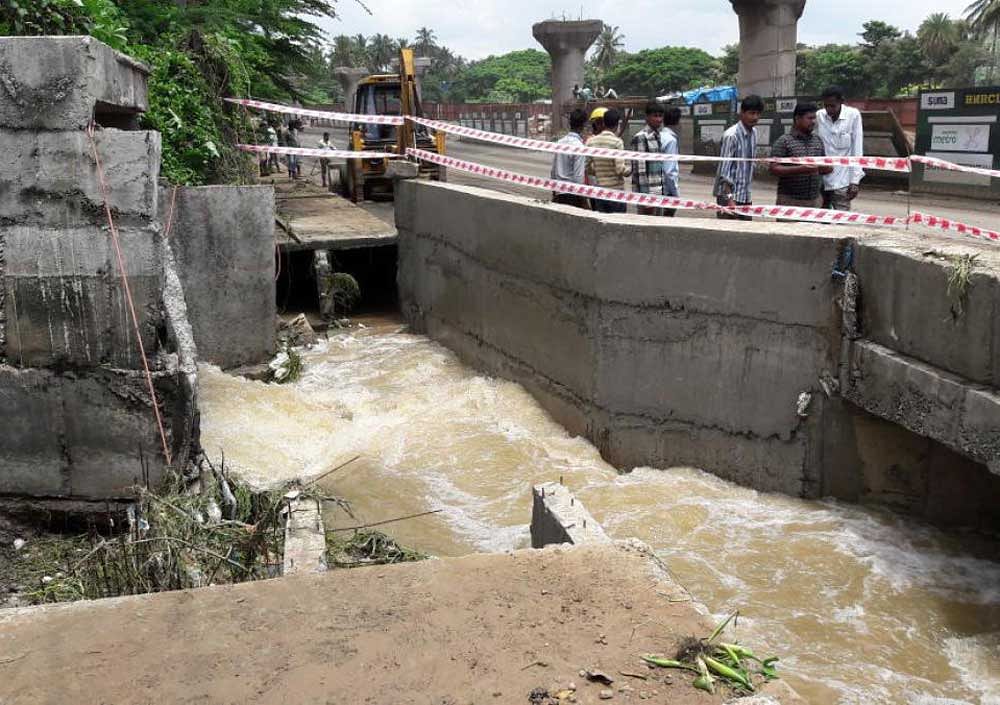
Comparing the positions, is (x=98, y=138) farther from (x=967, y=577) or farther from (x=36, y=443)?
(x=967, y=577)

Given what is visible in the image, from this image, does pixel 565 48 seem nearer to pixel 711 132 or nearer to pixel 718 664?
pixel 711 132

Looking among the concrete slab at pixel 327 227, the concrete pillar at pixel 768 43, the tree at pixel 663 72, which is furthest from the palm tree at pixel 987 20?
the concrete slab at pixel 327 227

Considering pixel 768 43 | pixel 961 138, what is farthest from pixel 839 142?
pixel 768 43

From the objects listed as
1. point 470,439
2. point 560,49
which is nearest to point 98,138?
point 470,439

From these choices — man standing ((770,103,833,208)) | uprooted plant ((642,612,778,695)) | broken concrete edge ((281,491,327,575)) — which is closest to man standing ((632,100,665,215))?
man standing ((770,103,833,208))

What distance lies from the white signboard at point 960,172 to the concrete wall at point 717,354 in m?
10.2

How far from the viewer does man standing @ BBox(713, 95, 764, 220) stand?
8203mm

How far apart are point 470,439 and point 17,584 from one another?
11.7 ft

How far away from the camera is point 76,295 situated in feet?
17.8

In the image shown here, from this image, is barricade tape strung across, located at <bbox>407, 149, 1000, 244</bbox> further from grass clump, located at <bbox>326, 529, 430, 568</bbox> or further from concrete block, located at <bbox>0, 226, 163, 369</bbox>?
concrete block, located at <bbox>0, 226, 163, 369</bbox>

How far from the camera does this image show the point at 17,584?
16.8ft

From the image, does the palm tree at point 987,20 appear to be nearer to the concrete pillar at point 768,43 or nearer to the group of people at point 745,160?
the concrete pillar at point 768,43

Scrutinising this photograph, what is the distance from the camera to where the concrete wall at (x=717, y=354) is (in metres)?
6.09

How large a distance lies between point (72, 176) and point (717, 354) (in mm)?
4210
